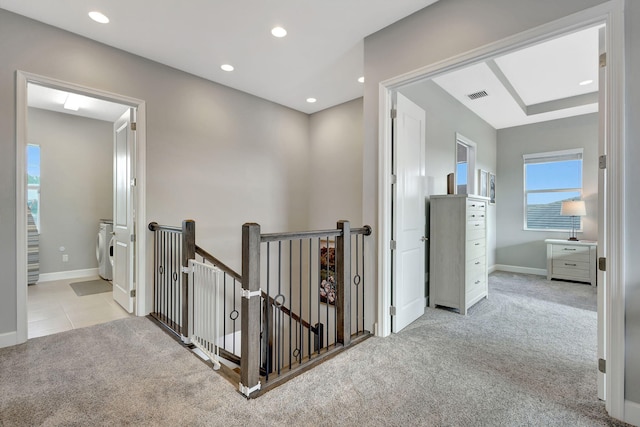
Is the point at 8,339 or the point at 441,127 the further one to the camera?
the point at 441,127

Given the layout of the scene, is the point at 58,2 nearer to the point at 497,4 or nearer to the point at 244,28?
the point at 244,28

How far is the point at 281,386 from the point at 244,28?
2.86m

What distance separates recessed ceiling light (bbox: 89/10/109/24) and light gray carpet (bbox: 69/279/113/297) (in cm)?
337

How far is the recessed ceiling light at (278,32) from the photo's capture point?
260 cm

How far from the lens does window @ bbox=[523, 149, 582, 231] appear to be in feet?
17.2

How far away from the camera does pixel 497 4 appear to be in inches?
76.9

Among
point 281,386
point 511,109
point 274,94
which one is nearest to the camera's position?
point 281,386

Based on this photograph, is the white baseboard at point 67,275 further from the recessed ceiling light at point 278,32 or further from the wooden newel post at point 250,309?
the recessed ceiling light at point 278,32

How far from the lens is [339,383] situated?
6.30 ft

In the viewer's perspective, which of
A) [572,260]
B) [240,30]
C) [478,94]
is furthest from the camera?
[572,260]

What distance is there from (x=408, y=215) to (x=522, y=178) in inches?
168

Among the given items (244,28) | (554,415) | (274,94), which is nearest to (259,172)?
(274,94)

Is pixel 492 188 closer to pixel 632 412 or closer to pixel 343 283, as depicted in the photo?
pixel 343 283

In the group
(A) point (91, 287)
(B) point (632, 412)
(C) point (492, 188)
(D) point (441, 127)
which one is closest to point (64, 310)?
(A) point (91, 287)
